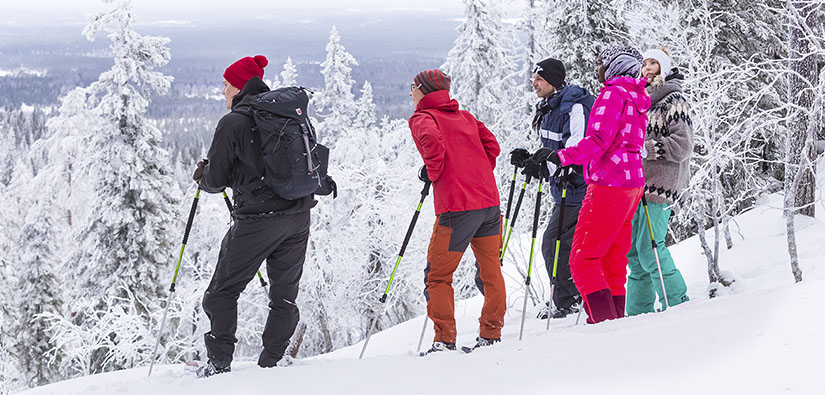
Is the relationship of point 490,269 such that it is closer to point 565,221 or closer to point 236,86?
point 565,221

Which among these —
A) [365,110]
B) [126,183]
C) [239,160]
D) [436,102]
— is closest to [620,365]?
[436,102]

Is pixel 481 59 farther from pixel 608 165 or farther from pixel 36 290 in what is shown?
pixel 36 290

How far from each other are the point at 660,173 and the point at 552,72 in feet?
4.16

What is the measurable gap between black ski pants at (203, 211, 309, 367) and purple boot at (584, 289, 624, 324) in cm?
218

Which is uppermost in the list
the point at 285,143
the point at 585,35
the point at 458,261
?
the point at 585,35

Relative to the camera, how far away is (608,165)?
4.19 meters

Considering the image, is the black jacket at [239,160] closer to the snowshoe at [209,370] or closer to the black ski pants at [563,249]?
the snowshoe at [209,370]

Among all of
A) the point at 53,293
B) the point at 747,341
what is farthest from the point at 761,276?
the point at 53,293

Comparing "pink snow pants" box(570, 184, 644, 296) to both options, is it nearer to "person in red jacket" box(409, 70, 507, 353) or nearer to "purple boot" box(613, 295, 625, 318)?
"purple boot" box(613, 295, 625, 318)

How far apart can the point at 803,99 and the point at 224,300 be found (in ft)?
23.4

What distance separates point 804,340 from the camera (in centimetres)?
287

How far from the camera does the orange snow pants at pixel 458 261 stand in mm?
4586

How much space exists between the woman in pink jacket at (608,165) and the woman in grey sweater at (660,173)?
0.59 m

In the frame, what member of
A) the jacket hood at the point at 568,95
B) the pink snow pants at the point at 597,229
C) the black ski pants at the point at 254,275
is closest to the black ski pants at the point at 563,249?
the jacket hood at the point at 568,95
